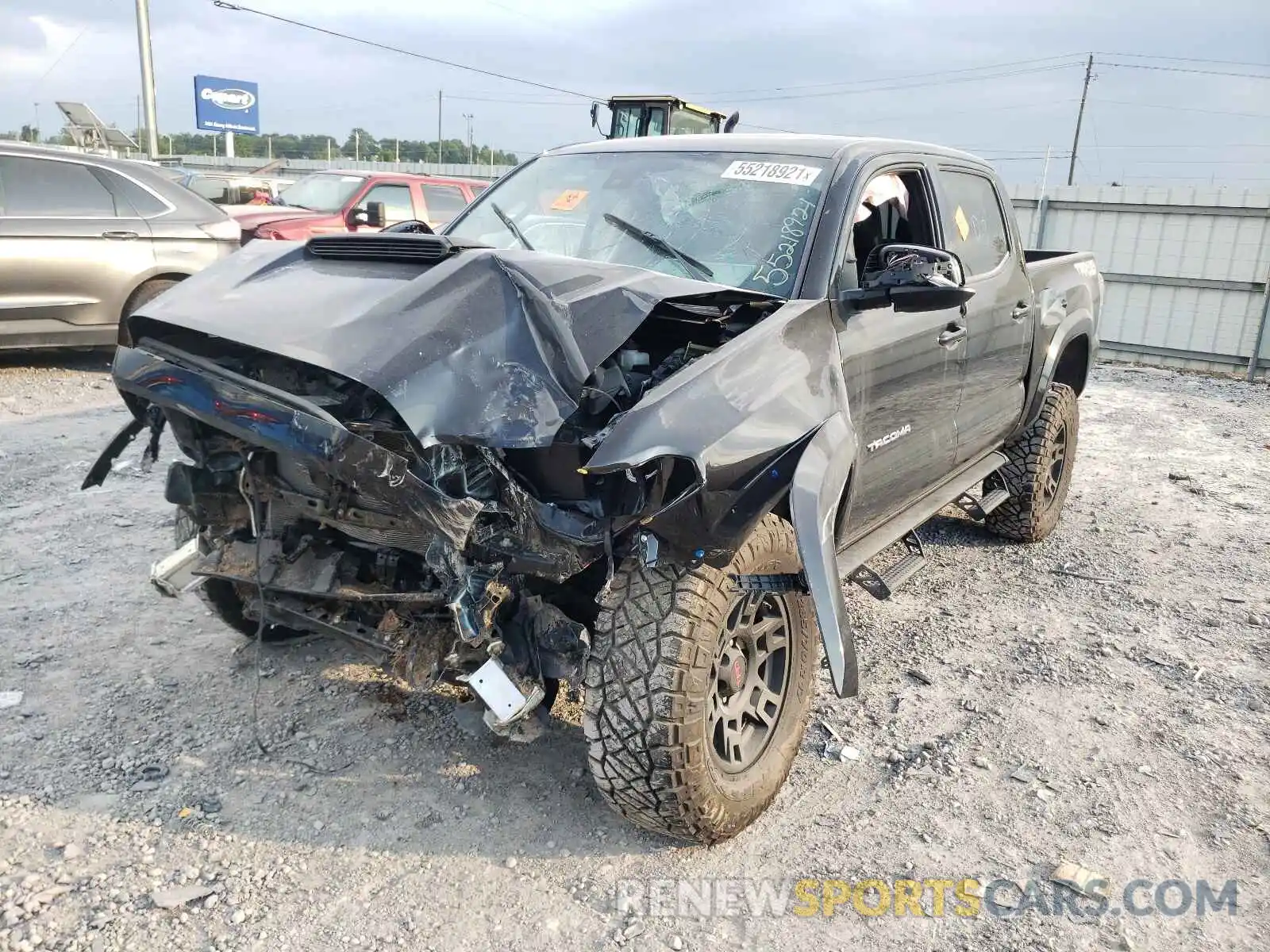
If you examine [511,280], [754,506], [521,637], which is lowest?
[521,637]

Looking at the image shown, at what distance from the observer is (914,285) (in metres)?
3.07

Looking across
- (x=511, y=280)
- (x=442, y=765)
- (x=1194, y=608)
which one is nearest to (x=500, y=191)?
(x=511, y=280)

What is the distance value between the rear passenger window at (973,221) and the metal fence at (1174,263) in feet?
29.1

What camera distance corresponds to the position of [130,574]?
4309 mm

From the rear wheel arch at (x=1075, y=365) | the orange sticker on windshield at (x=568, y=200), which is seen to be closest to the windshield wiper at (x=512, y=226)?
the orange sticker on windshield at (x=568, y=200)

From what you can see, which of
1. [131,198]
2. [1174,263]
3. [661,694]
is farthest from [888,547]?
[1174,263]

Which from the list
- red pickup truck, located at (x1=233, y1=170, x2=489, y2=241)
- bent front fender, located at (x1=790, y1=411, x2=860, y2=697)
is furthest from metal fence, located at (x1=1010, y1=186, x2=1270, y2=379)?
bent front fender, located at (x1=790, y1=411, x2=860, y2=697)

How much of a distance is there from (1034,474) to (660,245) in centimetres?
282

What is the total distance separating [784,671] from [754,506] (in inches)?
27.8

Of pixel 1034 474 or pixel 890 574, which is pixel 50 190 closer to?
pixel 890 574

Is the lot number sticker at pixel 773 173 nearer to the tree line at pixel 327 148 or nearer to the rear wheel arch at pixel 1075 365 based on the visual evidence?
the rear wheel arch at pixel 1075 365

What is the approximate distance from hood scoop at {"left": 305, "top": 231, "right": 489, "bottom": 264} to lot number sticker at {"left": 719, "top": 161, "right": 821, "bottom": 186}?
1.05m

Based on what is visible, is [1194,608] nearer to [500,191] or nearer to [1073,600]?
[1073,600]

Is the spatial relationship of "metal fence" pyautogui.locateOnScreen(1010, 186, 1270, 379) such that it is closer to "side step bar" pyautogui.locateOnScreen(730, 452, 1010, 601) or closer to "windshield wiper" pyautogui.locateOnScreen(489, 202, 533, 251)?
"side step bar" pyautogui.locateOnScreen(730, 452, 1010, 601)
